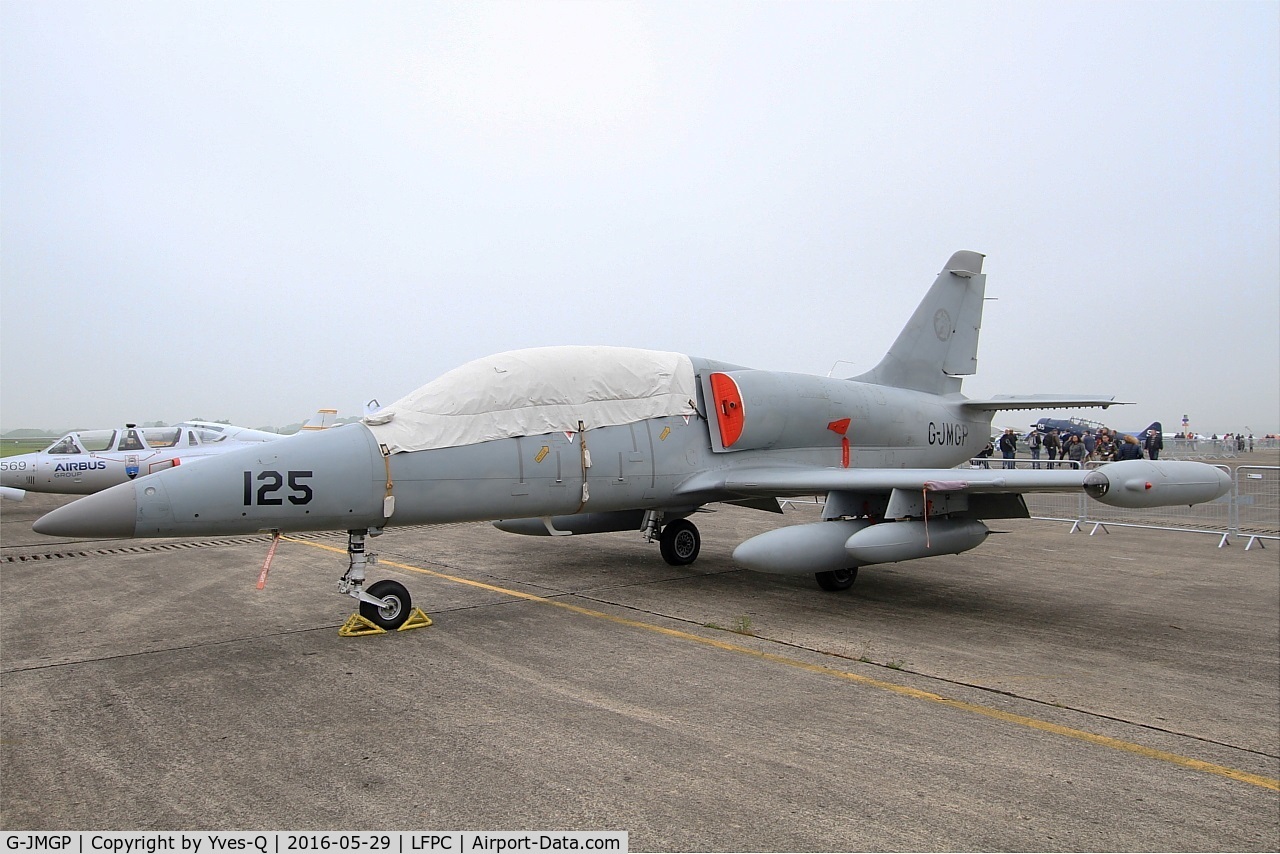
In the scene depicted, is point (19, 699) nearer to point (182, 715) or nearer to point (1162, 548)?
point (182, 715)

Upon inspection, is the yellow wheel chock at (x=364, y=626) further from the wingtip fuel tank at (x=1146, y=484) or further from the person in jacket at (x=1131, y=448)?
the person in jacket at (x=1131, y=448)

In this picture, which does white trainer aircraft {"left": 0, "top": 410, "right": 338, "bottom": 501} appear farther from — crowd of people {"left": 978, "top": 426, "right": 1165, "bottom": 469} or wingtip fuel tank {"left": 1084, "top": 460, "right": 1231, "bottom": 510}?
crowd of people {"left": 978, "top": 426, "right": 1165, "bottom": 469}

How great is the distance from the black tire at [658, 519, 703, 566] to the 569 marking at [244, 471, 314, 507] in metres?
5.13

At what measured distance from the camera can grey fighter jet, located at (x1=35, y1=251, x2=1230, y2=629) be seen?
568cm

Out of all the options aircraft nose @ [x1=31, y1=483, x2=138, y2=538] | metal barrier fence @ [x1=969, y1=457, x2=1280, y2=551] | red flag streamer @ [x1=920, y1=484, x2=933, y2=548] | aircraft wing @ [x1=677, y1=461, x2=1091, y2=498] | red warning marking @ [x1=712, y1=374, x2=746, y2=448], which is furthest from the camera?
metal barrier fence @ [x1=969, y1=457, x2=1280, y2=551]

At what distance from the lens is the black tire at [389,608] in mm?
6133

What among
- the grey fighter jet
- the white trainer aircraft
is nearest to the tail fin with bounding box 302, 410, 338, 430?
the white trainer aircraft

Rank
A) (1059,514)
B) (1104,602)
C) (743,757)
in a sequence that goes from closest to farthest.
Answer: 1. (743,757)
2. (1104,602)
3. (1059,514)

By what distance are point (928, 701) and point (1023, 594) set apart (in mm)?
4396

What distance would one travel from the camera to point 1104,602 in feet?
25.9

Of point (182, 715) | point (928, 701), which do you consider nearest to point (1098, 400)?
point (928, 701)

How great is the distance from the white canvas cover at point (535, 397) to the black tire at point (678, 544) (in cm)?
225

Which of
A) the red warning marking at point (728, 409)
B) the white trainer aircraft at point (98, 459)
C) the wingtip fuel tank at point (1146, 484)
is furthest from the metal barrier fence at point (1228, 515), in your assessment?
the white trainer aircraft at point (98, 459)

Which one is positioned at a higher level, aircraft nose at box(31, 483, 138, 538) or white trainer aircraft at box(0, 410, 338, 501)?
aircraft nose at box(31, 483, 138, 538)
